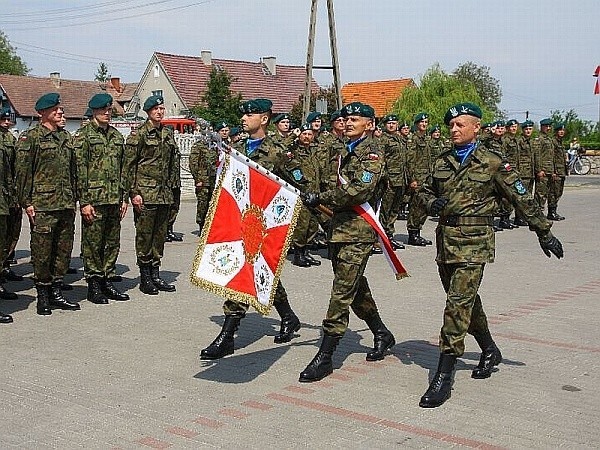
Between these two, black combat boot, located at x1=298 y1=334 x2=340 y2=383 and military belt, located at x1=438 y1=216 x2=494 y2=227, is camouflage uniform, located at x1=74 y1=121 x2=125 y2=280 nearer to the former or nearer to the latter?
black combat boot, located at x1=298 y1=334 x2=340 y2=383

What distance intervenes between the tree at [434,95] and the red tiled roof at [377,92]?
5296mm

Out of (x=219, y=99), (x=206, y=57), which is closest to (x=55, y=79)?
(x=206, y=57)

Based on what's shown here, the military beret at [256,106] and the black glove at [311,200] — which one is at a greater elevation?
the military beret at [256,106]

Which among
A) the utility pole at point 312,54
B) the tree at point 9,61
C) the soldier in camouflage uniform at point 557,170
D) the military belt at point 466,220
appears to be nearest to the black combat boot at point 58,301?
the military belt at point 466,220

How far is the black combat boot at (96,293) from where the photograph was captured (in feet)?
28.8

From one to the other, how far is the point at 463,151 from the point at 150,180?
428cm

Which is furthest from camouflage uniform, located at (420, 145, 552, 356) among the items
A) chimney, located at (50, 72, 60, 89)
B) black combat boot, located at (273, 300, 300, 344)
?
chimney, located at (50, 72, 60, 89)

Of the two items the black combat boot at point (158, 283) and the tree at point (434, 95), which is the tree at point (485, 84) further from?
the black combat boot at point (158, 283)

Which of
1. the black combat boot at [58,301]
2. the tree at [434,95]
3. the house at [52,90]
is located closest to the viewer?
the black combat boot at [58,301]

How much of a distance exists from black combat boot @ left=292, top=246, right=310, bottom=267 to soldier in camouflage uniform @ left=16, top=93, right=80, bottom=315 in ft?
12.7

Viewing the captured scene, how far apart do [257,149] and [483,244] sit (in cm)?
204

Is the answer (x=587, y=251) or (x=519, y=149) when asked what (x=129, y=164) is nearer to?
(x=587, y=251)

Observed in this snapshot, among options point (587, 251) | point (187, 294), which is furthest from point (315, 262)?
point (587, 251)

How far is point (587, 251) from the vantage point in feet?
43.9
